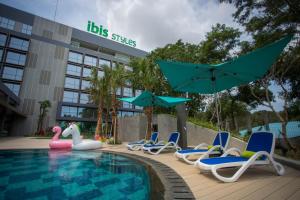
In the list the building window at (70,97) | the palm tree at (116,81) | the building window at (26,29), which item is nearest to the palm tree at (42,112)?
the building window at (70,97)

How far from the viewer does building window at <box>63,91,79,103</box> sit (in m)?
35.4

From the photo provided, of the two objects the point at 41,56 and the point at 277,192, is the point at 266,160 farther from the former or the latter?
the point at 41,56

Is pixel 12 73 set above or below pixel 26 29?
below

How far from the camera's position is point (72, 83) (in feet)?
120

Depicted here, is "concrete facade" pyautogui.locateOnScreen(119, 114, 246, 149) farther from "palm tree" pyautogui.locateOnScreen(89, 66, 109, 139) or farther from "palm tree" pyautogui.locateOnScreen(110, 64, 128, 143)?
"palm tree" pyautogui.locateOnScreen(89, 66, 109, 139)

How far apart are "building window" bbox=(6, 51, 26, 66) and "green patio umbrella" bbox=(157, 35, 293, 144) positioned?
117 ft

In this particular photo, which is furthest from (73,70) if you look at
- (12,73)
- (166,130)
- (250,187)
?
(250,187)

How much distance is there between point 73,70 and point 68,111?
907cm

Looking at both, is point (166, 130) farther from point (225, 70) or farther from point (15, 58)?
point (15, 58)

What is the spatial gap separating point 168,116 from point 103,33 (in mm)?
34995

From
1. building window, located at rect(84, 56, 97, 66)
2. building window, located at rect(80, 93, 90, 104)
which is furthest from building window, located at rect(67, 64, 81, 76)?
building window, located at rect(80, 93, 90, 104)

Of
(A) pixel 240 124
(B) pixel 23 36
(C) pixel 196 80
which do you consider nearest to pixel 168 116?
(C) pixel 196 80

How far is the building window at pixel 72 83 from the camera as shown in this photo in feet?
118

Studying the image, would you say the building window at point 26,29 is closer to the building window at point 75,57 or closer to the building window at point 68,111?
the building window at point 75,57
